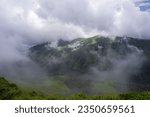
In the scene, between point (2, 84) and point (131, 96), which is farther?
point (2, 84)

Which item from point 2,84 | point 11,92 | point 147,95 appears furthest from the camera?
point 2,84

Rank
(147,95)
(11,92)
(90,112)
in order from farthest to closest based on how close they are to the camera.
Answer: (11,92) < (147,95) < (90,112)

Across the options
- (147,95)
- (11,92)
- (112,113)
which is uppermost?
(11,92)

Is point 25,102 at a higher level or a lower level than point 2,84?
lower

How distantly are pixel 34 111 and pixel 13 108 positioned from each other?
2.06 meters

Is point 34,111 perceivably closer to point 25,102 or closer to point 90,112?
point 25,102

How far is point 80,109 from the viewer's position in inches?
1251

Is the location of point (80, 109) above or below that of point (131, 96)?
below

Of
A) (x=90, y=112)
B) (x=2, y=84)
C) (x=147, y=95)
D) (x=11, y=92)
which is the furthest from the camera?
(x=2, y=84)

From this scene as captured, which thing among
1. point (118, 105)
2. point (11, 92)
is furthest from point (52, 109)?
point (11, 92)

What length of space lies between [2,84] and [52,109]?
51488 mm

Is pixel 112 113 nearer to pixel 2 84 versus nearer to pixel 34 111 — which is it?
pixel 34 111

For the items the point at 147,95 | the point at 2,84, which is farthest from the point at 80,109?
the point at 2,84

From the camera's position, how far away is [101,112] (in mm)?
31547
